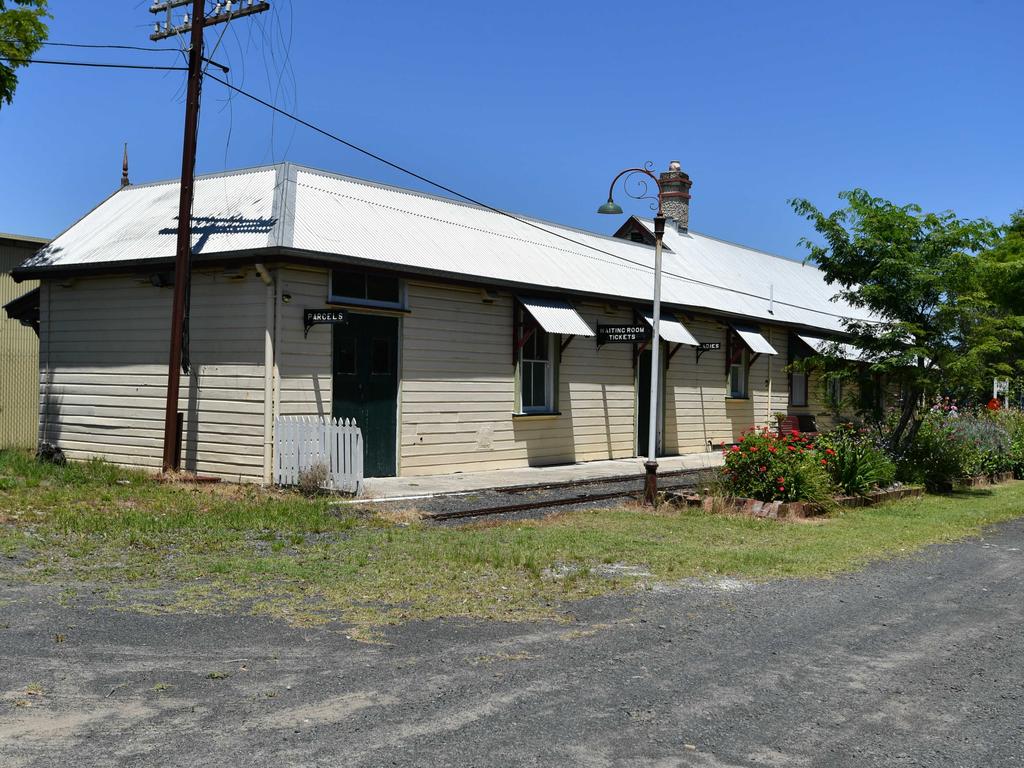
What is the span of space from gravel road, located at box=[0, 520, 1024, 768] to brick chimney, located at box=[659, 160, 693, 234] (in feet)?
74.8

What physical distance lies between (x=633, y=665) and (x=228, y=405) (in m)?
9.95

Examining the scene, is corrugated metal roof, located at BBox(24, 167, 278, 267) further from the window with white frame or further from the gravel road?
the window with white frame

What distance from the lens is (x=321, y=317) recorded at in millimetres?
13766

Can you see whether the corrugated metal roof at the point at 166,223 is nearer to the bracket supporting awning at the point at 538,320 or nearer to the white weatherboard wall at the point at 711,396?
the bracket supporting awning at the point at 538,320

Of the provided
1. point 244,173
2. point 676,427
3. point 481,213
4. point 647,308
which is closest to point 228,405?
point 244,173

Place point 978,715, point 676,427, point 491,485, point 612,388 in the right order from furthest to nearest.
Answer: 1. point 676,427
2. point 612,388
3. point 491,485
4. point 978,715

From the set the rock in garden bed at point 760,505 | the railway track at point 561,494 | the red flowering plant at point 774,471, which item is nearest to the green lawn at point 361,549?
the rock in garden bed at point 760,505

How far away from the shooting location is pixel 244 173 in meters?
16.9

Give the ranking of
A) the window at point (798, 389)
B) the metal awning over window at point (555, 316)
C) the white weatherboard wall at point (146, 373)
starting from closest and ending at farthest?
1. the white weatherboard wall at point (146, 373)
2. the metal awning over window at point (555, 316)
3. the window at point (798, 389)

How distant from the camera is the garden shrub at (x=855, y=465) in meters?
13.4

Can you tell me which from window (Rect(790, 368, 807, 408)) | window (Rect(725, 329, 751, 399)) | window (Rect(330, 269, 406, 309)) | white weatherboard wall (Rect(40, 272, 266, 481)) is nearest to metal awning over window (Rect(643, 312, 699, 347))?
window (Rect(725, 329, 751, 399))

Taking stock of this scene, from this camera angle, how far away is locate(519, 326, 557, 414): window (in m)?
18.0

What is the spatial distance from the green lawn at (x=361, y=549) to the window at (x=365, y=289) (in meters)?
3.33

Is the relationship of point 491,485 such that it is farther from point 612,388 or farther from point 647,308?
point 647,308
